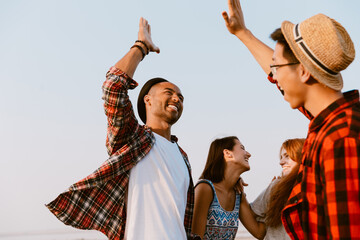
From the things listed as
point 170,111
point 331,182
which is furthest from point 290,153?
point 331,182

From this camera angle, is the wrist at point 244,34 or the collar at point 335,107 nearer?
the collar at point 335,107

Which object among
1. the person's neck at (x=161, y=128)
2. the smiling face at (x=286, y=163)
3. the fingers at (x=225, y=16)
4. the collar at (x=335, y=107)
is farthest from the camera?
the smiling face at (x=286, y=163)

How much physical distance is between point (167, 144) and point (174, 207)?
703mm

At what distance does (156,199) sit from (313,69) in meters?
1.90

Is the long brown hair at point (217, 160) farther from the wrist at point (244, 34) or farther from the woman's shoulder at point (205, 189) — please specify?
the wrist at point (244, 34)

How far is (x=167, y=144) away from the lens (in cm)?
397

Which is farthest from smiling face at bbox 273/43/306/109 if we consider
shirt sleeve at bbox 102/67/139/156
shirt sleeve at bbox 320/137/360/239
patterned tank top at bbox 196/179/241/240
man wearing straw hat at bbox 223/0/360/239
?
patterned tank top at bbox 196/179/241/240

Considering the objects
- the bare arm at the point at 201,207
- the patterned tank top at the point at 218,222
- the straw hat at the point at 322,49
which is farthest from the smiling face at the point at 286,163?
the straw hat at the point at 322,49

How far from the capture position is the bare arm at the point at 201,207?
4398 mm

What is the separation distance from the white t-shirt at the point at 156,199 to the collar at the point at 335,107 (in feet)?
5.76

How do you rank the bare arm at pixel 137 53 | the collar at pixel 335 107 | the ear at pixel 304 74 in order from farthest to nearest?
1. the bare arm at pixel 137 53
2. the ear at pixel 304 74
3. the collar at pixel 335 107

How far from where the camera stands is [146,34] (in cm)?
380

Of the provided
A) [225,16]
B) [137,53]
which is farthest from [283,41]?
[137,53]

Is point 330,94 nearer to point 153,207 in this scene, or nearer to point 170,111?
point 153,207
